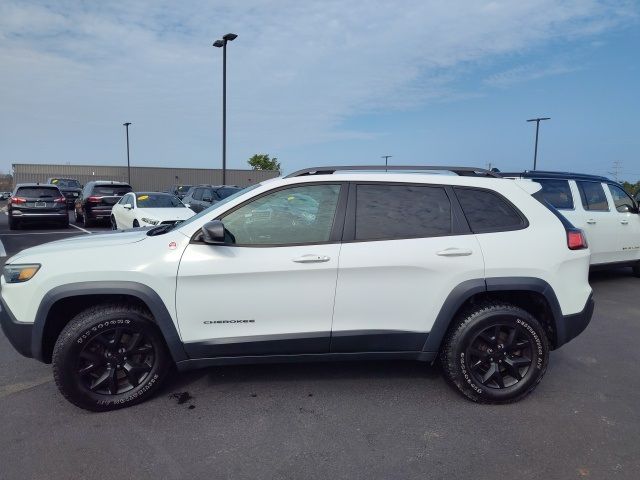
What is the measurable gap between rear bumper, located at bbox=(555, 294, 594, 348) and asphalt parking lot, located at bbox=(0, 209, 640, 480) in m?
0.48

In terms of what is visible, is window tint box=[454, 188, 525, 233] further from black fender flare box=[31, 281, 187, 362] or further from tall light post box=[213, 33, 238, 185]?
tall light post box=[213, 33, 238, 185]

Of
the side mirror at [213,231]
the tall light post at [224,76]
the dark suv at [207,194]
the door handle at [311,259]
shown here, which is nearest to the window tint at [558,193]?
the door handle at [311,259]

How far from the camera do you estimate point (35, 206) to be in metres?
15.7

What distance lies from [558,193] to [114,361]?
6828 mm

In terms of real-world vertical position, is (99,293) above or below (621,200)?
below

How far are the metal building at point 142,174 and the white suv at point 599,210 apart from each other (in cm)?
4814

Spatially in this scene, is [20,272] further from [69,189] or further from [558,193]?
[69,189]

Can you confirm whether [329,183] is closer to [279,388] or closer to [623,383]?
[279,388]

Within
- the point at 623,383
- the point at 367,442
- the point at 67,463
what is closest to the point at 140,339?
the point at 67,463

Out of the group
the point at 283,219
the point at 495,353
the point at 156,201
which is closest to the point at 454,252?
the point at 495,353

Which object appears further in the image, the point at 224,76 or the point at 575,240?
the point at 224,76

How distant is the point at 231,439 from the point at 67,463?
3.13ft

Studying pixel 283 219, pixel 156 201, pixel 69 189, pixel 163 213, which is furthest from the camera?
pixel 69 189

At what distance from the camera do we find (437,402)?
12.1 ft
